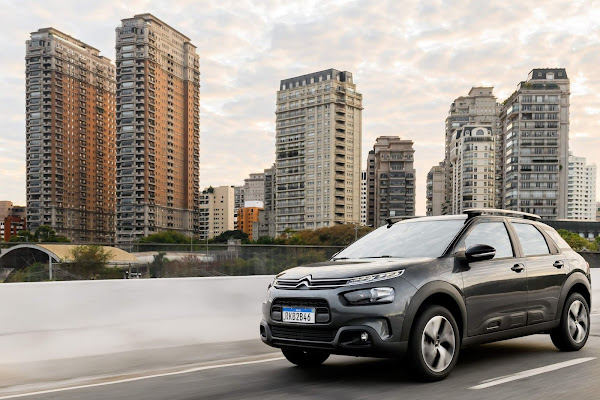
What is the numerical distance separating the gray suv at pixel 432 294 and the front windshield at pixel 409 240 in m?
0.01

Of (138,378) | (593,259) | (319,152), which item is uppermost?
(319,152)

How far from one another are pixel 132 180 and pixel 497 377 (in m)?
179

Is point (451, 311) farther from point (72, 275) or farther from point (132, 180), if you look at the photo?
point (132, 180)

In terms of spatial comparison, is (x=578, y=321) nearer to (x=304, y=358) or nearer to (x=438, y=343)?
(x=438, y=343)

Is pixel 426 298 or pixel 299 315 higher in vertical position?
pixel 426 298

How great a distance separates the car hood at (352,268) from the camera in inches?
237

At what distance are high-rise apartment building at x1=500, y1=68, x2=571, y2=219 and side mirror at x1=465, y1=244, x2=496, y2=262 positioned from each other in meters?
151

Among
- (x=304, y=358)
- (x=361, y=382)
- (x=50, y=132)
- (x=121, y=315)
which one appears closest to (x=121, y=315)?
(x=121, y=315)

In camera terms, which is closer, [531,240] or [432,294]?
[432,294]

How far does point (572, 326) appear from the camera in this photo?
798 centimetres

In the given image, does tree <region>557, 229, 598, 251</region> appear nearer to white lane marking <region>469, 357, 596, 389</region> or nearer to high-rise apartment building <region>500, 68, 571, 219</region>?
high-rise apartment building <region>500, 68, 571, 219</region>

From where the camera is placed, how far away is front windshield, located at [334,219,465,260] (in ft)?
22.1

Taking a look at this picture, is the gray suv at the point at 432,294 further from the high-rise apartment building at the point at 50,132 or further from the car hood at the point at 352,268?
the high-rise apartment building at the point at 50,132

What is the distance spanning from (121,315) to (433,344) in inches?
169
